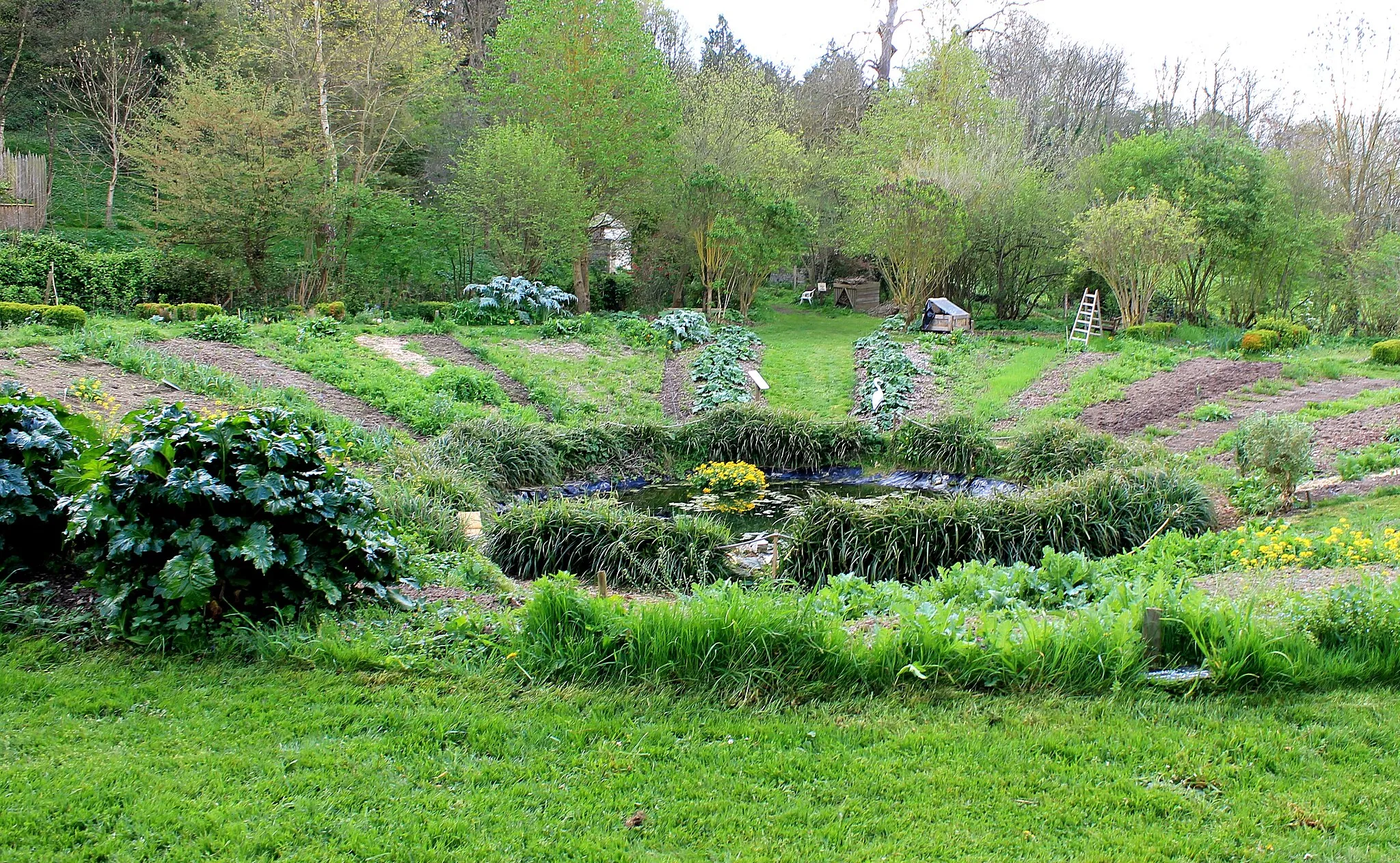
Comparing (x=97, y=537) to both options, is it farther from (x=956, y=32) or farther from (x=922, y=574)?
(x=956, y=32)

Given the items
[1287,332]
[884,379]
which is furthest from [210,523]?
[1287,332]

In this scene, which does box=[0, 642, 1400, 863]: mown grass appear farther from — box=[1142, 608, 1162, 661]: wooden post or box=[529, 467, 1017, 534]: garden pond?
box=[529, 467, 1017, 534]: garden pond

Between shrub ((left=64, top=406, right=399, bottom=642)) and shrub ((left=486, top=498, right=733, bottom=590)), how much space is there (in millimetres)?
2783

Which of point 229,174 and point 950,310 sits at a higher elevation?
point 229,174

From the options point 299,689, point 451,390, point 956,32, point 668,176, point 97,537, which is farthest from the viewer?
point 956,32

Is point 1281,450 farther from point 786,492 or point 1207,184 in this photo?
point 1207,184

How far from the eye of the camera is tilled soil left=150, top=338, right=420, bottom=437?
1079 cm

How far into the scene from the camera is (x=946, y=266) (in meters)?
21.3

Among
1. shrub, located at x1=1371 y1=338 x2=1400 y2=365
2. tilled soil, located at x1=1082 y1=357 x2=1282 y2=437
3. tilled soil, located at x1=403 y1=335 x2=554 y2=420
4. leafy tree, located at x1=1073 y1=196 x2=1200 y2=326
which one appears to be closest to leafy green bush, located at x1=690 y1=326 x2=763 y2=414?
tilled soil, located at x1=403 y1=335 x2=554 y2=420

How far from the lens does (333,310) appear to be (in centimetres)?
1667

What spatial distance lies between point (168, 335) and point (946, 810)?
12840 mm

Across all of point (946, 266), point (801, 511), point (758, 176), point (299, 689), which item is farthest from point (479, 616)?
point (758, 176)

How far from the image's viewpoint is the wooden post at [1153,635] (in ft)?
13.5

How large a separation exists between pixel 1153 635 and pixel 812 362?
13.8m
